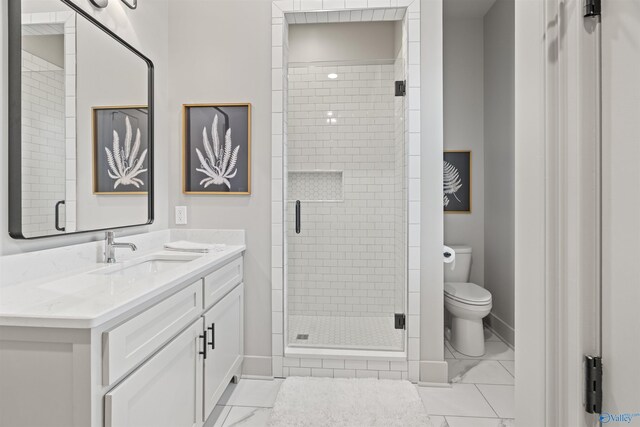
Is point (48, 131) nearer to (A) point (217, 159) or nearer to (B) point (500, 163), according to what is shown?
(A) point (217, 159)

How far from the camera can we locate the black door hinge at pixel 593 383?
63cm

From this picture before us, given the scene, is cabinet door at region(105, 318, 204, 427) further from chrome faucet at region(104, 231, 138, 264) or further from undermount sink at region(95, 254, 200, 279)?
chrome faucet at region(104, 231, 138, 264)

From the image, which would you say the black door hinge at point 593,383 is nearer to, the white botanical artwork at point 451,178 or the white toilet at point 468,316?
the white toilet at point 468,316

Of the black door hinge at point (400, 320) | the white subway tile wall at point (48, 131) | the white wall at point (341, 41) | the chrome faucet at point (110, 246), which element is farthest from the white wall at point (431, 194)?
the white subway tile wall at point (48, 131)

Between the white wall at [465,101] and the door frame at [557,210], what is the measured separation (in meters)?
2.68

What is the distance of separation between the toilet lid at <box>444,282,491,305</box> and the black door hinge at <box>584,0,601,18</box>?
7.61 ft

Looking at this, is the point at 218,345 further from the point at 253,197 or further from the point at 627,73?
the point at 627,73

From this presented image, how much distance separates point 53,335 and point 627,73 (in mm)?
1386

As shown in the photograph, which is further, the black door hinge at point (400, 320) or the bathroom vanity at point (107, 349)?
the black door hinge at point (400, 320)

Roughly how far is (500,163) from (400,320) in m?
1.62

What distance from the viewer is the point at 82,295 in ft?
3.68

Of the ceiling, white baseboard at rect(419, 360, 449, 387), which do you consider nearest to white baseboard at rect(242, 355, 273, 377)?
white baseboard at rect(419, 360, 449, 387)

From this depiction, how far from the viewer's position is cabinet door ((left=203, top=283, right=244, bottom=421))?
5.65 feet

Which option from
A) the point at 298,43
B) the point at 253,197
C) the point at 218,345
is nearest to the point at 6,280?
the point at 218,345
